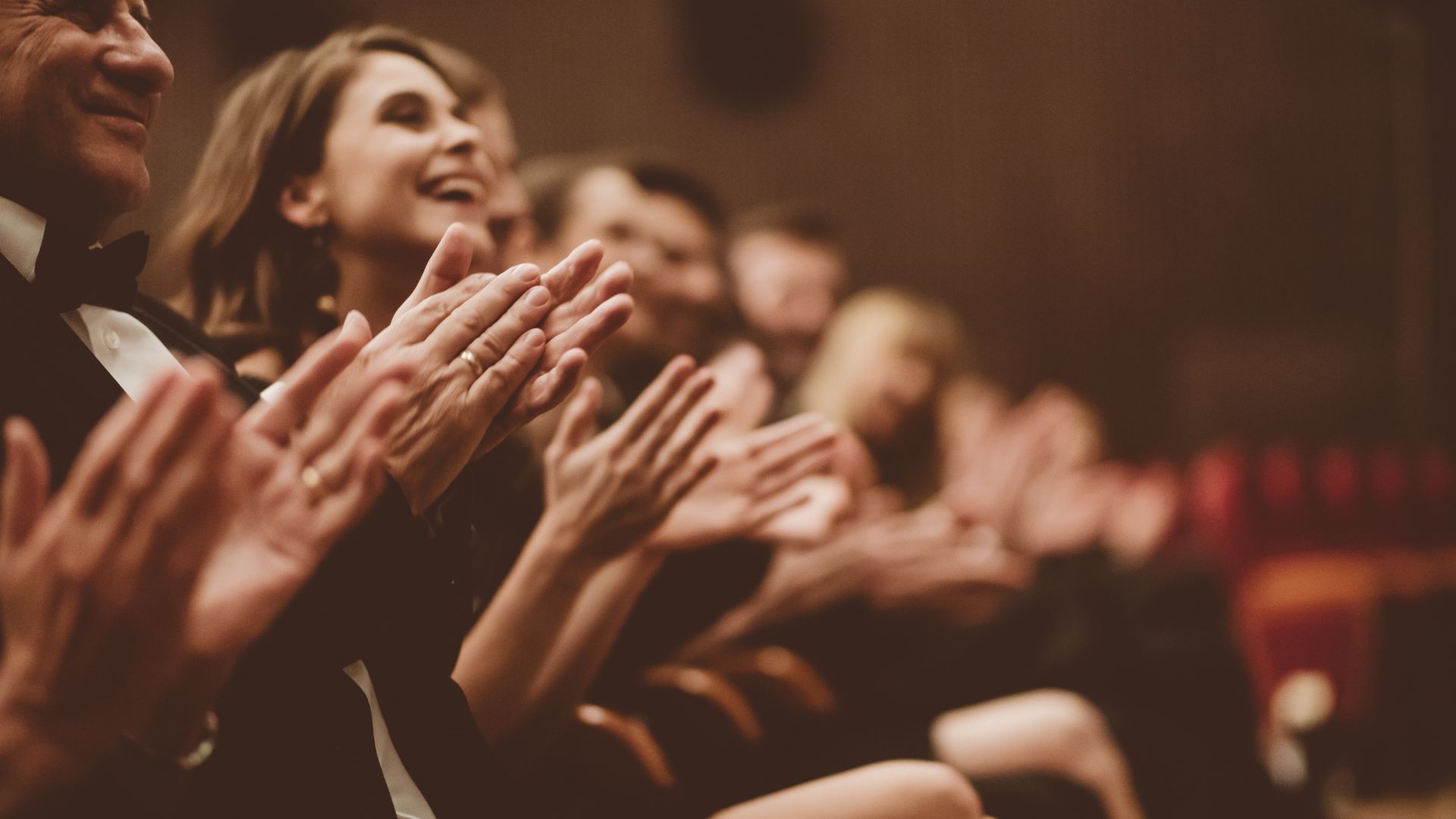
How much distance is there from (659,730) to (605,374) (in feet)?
2.18

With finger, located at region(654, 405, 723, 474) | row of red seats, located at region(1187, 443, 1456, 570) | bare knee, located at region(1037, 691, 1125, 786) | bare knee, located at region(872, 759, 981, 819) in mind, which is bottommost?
row of red seats, located at region(1187, 443, 1456, 570)

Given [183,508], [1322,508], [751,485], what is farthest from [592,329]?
[1322,508]

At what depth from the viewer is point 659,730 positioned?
5.62 ft

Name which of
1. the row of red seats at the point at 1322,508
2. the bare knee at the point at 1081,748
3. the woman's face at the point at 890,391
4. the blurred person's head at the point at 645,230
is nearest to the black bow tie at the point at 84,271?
the blurred person's head at the point at 645,230

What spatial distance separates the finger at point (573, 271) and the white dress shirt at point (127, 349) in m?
0.33

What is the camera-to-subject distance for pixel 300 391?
2.62 feet

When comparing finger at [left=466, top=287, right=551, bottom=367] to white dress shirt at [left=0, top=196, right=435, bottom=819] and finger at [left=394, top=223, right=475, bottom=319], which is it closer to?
finger at [left=394, top=223, right=475, bottom=319]

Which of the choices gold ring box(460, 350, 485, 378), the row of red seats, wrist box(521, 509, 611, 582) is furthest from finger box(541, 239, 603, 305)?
the row of red seats

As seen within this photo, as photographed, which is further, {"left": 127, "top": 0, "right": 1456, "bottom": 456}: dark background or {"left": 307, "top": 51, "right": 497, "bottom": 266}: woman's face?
{"left": 127, "top": 0, "right": 1456, "bottom": 456}: dark background

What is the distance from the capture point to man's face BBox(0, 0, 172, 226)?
1027mm

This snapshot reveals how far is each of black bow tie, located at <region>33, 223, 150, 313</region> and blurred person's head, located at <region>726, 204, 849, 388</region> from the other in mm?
2537

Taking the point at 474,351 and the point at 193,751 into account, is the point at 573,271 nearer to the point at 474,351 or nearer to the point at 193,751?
the point at 474,351

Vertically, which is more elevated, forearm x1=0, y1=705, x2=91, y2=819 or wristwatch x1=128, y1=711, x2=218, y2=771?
forearm x1=0, y1=705, x2=91, y2=819

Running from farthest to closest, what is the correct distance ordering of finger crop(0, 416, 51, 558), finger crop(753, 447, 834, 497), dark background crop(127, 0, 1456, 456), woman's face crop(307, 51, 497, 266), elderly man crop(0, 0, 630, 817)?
dark background crop(127, 0, 1456, 456), finger crop(753, 447, 834, 497), woman's face crop(307, 51, 497, 266), elderly man crop(0, 0, 630, 817), finger crop(0, 416, 51, 558)
